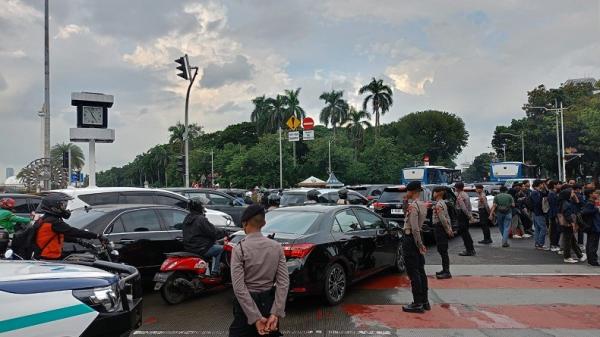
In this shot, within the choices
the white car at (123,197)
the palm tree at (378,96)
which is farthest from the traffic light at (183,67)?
the palm tree at (378,96)

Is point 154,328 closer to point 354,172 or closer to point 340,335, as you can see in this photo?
point 340,335

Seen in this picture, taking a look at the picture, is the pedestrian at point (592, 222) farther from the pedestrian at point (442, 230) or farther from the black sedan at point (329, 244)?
the black sedan at point (329, 244)

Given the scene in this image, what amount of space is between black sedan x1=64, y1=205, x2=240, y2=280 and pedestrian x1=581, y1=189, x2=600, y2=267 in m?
8.08

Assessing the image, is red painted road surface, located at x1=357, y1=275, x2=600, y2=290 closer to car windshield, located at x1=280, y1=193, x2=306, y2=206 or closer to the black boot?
the black boot

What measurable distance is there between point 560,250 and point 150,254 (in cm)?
956

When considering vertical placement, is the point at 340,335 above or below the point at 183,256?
below

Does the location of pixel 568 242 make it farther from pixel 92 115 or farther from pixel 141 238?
pixel 92 115

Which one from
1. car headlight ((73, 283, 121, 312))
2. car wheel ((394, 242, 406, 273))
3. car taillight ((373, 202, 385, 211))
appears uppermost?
car taillight ((373, 202, 385, 211))

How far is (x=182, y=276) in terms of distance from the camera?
7.46 m

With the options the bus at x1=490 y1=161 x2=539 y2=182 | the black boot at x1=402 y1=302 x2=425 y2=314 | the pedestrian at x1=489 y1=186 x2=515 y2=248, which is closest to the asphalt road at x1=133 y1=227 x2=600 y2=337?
the black boot at x1=402 y1=302 x2=425 y2=314

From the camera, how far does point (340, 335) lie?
18.8 ft

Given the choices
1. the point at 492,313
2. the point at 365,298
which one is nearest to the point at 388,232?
the point at 365,298

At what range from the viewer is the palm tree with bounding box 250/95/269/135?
218 feet

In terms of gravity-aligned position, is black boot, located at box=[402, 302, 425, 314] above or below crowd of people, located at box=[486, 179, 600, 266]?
below
